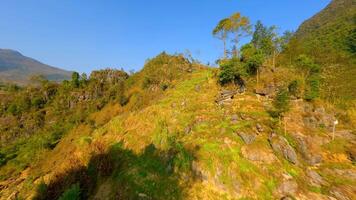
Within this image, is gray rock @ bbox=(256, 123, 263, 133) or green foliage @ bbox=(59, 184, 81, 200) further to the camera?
gray rock @ bbox=(256, 123, 263, 133)

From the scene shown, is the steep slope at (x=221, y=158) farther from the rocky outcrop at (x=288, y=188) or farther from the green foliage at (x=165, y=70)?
the green foliage at (x=165, y=70)

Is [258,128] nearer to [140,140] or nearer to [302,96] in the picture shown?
[302,96]

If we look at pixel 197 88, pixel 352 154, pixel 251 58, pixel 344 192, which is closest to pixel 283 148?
pixel 344 192

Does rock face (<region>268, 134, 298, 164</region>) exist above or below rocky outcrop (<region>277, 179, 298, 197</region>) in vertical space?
above

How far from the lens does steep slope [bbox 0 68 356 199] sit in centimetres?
Result: 1264

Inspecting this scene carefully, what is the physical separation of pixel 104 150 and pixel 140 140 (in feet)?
10.2

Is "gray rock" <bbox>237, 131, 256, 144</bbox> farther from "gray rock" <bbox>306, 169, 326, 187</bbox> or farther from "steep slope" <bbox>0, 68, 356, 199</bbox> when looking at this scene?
"gray rock" <bbox>306, 169, 326, 187</bbox>

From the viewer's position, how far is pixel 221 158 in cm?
1370

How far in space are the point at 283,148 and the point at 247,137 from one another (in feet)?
7.87

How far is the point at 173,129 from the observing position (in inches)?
692

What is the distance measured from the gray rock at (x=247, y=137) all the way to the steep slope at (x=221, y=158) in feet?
0.23

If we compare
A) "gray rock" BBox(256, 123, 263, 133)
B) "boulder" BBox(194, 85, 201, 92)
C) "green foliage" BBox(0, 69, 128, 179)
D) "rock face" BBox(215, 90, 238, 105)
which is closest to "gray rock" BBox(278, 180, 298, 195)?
"gray rock" BBox(256, 123, 263, 133)

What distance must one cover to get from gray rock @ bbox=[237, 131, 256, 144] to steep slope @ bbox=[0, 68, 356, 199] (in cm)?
7

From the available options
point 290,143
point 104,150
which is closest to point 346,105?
point 290,143
